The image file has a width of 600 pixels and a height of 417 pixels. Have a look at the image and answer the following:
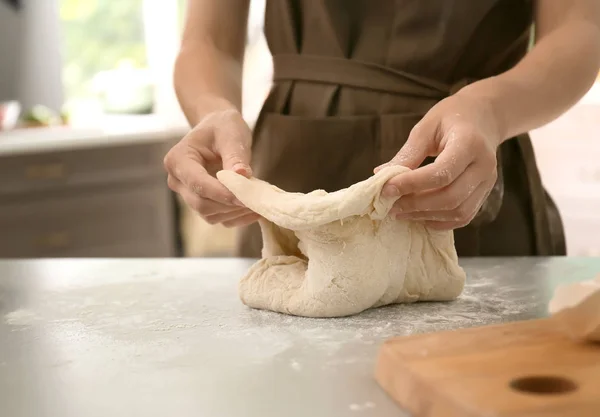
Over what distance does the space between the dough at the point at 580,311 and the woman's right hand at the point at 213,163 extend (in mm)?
358

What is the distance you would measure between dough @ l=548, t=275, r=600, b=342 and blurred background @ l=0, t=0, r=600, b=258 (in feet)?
5.09

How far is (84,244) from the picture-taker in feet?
8.68

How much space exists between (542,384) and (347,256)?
28 centimetres

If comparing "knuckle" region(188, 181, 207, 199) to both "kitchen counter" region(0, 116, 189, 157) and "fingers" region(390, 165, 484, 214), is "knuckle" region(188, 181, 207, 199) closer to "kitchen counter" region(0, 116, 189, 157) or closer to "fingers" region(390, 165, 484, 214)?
"fingers" region(390, 165, 484, 214)

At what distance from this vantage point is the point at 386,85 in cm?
98

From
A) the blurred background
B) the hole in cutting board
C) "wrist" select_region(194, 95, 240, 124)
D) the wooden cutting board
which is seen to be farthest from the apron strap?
the blurred background

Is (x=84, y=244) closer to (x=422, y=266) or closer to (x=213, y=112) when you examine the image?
(x=213, y=112)

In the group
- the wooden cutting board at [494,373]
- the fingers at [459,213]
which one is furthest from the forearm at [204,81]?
the wooden cutting board at [494,373]

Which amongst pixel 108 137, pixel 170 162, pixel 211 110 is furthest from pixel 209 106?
pixel 108 137

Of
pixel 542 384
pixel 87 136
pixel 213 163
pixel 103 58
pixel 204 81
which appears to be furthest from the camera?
pixel 103 58

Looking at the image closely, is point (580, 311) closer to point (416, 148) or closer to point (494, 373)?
point (494, 373)

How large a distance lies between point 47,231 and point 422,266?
2.02 meters

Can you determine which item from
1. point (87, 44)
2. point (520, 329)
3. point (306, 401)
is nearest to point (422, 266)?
point (520, 329)

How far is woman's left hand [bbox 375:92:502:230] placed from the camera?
71 cm
